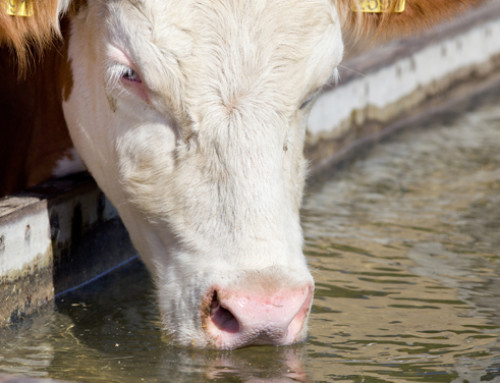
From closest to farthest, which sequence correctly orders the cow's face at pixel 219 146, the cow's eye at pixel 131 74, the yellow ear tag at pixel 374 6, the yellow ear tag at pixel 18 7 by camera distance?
the cow's face at pixel 219 146 → the cow's eye at pixel 131 74 → the yellow ear tag at pixel 18 7 → the yellow ear tag at pixel 374 6

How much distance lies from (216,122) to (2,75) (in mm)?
1492

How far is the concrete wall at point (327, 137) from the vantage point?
389 cm

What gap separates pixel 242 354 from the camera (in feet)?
11.4

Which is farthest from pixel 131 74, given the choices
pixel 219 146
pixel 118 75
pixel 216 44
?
pixel 219 146

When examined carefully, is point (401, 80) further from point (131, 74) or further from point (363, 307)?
point (131, 74)

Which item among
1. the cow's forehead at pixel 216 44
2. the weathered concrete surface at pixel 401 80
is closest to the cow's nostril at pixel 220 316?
the cow's forehead at pixel 216 44

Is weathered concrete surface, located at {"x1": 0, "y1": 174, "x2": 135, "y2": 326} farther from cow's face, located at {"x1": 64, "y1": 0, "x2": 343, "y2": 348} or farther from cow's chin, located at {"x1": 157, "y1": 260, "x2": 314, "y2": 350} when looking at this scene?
cow's chin, located at {"x1": 157, "y1": 260, "x2": 314, "y2": 350}

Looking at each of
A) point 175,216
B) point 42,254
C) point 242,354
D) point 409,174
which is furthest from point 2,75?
point 409,174

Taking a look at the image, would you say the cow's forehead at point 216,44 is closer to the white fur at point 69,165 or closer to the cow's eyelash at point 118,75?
the cow's eyelash at point 118,75

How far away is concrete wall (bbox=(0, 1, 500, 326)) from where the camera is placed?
153 inches

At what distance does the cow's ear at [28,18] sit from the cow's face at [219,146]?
15cm

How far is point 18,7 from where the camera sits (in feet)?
11.6

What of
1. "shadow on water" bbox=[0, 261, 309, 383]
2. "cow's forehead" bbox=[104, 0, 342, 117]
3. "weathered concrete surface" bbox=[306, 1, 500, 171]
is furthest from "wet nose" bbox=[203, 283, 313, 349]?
"weathered concrete surface" bbox=[306, 1, 500, 171]

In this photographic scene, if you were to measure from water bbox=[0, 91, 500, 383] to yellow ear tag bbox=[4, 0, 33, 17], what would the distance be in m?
1.09
